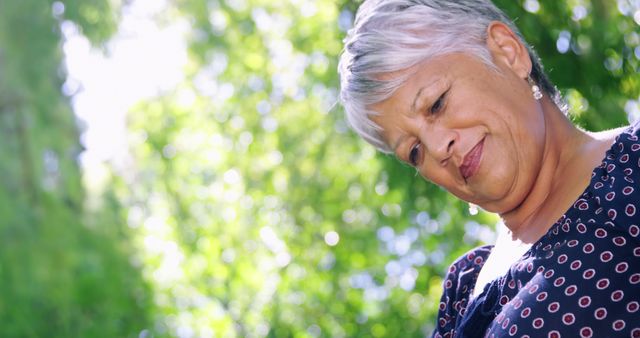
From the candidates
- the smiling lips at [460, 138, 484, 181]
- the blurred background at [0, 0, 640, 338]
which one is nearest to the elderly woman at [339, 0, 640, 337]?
the smiling lips at [460, 138, 484, 181]

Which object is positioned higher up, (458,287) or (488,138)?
(488,138)

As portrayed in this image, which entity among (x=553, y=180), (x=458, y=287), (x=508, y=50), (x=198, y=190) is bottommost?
(x=198, y=190)

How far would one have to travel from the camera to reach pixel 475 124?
1.61 m

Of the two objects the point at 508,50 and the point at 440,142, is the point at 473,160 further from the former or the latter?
the point at 508,50

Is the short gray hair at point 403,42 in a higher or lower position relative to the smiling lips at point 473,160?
higher

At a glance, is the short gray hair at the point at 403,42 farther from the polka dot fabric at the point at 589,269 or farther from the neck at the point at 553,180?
the polka dot fabric at the point at 589,269

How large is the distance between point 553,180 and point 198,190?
5.88 meters

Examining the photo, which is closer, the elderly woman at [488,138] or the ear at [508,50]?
the elderly woman at [488,138]

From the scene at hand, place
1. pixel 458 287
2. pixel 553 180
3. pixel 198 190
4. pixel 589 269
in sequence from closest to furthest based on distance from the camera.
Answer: pixel 589 269 → pixel 553 180 → pixel 458 287 → pixel 198 190

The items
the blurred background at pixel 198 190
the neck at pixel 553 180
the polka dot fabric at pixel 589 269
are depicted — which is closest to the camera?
the polka dot fabric at pixel 589 269

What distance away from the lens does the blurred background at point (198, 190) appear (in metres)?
5.10

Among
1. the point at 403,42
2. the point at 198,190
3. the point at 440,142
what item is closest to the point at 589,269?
the point at 440,142

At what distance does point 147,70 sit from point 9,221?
268 centimetres

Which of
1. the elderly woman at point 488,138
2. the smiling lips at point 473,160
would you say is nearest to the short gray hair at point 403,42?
the elderly woman at point 488,138
